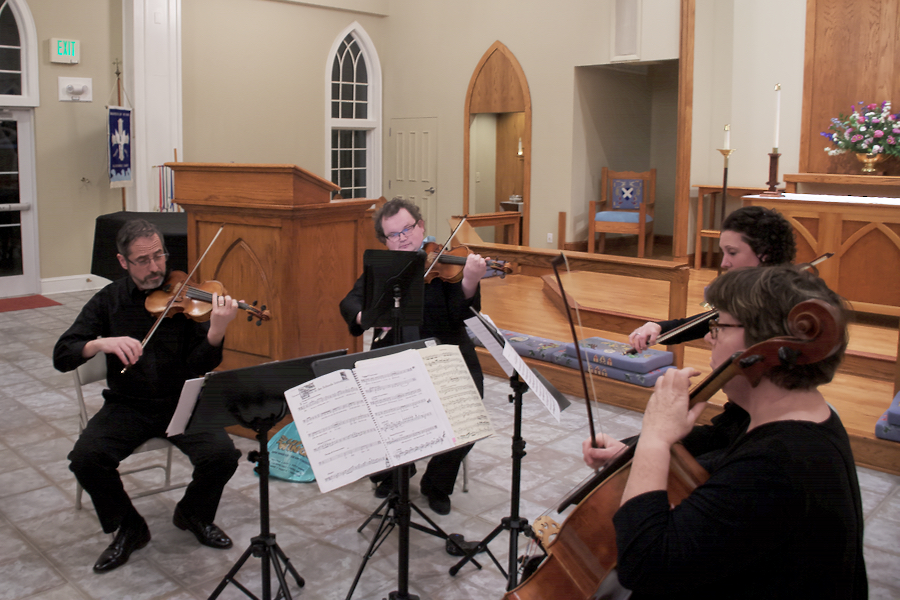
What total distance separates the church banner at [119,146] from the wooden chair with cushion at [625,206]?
4.98 m

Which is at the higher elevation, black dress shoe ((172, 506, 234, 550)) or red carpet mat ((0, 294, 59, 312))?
red carpet mat ((0, 294, 59, 312))

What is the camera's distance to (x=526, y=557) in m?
1.95

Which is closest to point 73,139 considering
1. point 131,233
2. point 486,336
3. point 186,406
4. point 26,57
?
point 26,57

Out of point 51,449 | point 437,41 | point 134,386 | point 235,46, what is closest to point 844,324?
point 134,386

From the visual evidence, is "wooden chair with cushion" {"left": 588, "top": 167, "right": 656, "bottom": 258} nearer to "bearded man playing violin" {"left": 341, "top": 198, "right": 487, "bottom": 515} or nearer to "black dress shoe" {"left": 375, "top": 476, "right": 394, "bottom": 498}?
"bearded man playing violin" {"left": 341, "top": 198, "right": 487, "bottom": 515}

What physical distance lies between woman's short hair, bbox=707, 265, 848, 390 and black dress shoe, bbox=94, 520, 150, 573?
2.33m

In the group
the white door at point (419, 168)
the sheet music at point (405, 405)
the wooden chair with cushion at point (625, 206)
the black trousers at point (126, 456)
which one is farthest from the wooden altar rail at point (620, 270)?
the white door at point (419, 168)

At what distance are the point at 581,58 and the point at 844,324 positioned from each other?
8018mm

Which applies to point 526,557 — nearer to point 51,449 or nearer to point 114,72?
point 51,449

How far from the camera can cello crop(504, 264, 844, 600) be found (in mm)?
1256

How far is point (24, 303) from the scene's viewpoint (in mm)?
7430

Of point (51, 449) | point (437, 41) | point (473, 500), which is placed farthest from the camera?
point (437, 41)

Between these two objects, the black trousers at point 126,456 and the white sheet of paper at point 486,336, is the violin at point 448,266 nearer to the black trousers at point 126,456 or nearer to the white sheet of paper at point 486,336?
the white sheet of paper at point 486,336

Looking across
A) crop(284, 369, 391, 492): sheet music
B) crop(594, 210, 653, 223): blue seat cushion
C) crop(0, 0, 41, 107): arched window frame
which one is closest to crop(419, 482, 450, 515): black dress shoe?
crop(284, 369, 391, 492): sheet music
